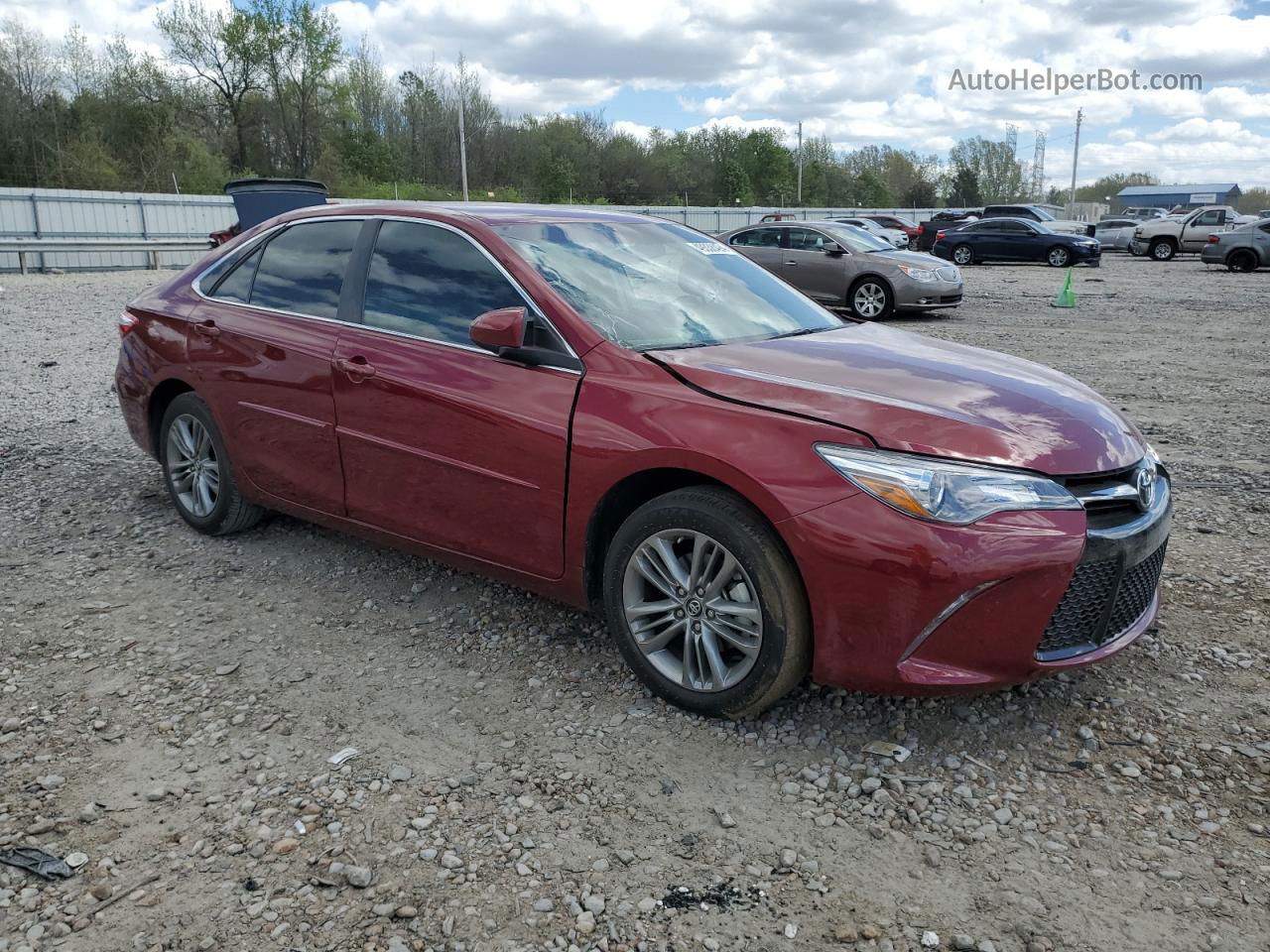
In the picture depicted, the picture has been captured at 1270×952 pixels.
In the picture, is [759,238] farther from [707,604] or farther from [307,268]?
[707,604]

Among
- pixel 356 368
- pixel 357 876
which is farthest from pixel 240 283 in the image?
pixel 357 876

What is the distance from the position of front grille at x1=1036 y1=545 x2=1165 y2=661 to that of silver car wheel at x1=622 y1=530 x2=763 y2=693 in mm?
880

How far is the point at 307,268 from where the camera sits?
4602 mm

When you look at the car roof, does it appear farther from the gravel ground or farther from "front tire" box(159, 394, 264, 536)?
the gravel ground

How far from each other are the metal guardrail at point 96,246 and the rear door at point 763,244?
15.7 m

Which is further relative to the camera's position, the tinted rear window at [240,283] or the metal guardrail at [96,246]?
the metal guardrail at [96,246]

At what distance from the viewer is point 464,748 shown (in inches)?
129

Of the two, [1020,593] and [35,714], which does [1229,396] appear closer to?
[1020,593]

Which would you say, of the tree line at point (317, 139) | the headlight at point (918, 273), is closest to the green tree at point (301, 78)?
the tree line at point (317, 139)

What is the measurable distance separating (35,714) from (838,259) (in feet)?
45.5

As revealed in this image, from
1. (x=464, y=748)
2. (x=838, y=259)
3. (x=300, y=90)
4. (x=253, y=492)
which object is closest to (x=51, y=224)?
(x=838, y=259)

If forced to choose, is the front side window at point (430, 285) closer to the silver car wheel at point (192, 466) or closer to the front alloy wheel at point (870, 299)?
the silver car wheel at point (192, 466)

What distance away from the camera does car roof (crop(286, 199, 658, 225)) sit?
4172 millimetres

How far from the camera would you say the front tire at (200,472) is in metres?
4.99
